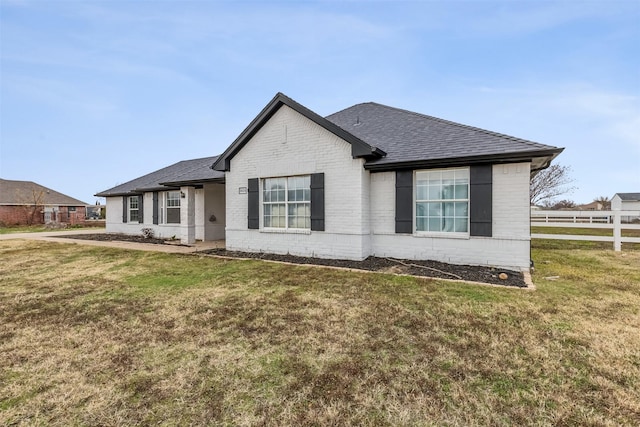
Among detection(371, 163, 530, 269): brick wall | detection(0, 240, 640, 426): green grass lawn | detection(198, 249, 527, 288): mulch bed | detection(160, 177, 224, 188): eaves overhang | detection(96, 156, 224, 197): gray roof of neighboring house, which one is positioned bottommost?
detection(0, 240, 640, 426): green grass lawn

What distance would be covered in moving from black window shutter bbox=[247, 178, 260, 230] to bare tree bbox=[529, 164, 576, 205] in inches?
1029

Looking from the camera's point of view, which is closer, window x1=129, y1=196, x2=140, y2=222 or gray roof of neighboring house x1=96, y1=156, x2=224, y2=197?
gray roof of neighboring house x1=96, y1=156, x2=224, y2=197

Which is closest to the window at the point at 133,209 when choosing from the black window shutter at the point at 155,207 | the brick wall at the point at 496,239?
the black window shutter at the point at 155,207

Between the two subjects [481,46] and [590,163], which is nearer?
[481,46]

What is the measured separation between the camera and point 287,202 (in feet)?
31.5

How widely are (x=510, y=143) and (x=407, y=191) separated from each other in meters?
2.74

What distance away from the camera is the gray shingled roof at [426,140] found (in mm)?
6957

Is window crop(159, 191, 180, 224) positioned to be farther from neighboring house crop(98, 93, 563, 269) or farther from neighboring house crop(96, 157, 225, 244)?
neighboring house crop(98, 93, 563, 269)

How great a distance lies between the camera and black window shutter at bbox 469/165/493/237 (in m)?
7.20

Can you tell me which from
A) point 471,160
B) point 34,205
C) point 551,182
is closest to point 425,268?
point 471,160

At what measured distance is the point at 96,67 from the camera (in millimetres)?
14266

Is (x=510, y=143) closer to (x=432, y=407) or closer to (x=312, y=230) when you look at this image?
(x=312, y=230)

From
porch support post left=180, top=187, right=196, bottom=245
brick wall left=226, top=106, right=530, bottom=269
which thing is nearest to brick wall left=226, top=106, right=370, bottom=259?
brick wall left=226, top=106, right=530, bottom=269

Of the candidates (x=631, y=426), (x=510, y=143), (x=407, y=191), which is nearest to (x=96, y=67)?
(x=407, y=191)
